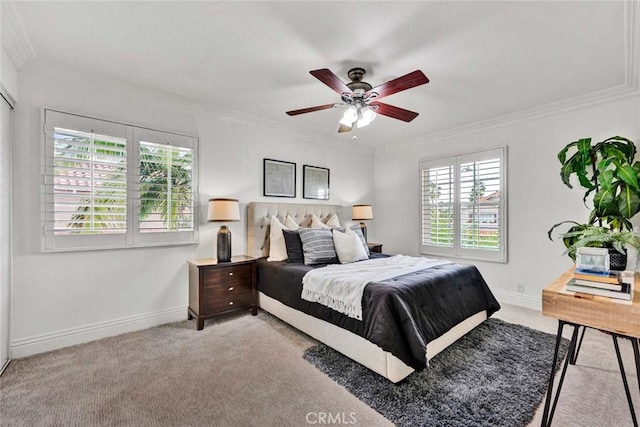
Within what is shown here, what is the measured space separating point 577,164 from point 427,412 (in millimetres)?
2652

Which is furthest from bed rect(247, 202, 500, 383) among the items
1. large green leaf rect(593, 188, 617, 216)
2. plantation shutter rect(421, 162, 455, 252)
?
plantation shutter rect(421, 162, 455, 252)

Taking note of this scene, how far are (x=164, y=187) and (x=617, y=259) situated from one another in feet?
12.4

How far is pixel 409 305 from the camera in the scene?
2074 millimetres

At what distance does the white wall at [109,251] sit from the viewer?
243cm

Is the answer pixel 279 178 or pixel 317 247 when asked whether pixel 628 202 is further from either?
pixel 279 178

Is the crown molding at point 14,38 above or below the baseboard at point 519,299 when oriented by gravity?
above

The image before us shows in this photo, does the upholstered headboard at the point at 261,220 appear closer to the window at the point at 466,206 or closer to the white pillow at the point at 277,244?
the white pillow at the point at 277,244

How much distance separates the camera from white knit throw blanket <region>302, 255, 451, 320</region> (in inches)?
87.7

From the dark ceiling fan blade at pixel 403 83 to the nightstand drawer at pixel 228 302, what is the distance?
2508 mm

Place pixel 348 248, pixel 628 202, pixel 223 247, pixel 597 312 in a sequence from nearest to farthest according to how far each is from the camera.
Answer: pixel 597 312
pixel 628 202
pixel 223 247
pixel 348 248

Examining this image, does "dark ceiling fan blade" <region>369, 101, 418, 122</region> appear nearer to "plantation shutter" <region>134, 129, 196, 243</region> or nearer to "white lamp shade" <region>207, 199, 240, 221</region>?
"white lamp shade" <region>207, 199, 240, 221</region>

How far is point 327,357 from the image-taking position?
2350 mm
